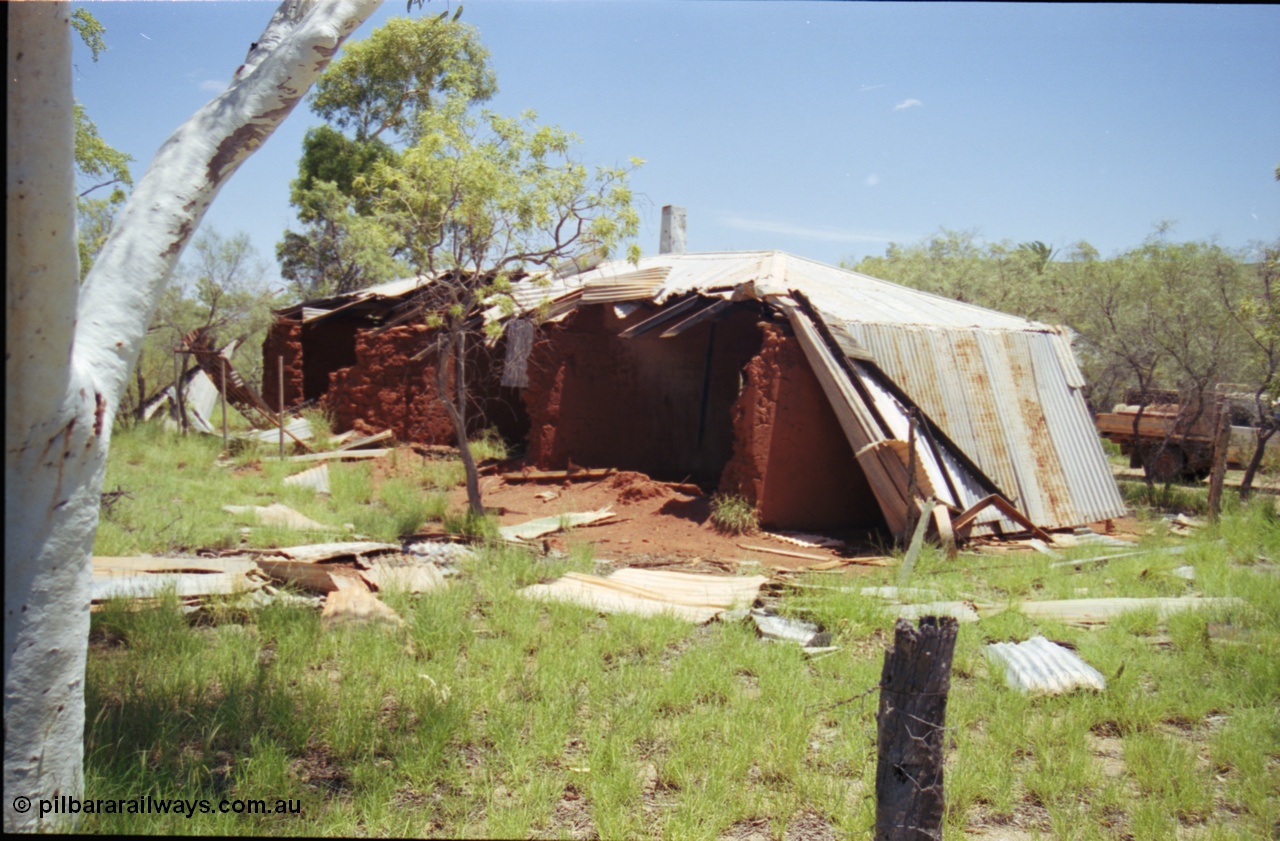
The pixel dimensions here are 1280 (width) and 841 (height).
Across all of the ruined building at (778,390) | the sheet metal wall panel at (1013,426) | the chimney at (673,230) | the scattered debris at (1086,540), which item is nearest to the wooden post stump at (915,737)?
the ruined building at (778,390)

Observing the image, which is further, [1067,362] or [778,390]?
[1067,362]

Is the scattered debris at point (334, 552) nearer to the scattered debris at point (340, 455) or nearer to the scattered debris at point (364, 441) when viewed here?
the scattered debris at point (340, 455)

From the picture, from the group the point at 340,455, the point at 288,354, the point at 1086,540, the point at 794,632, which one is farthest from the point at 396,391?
the point at 794,632

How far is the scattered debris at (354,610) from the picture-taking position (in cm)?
607

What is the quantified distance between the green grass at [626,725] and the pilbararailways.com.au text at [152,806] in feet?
0.17

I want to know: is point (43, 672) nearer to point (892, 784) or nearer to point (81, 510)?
point (81, 510)

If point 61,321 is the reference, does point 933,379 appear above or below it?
below

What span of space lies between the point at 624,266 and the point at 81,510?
1272 centimetres

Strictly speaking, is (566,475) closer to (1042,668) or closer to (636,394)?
(636,394)

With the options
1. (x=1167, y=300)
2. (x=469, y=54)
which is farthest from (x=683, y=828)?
(x=469, y=54)

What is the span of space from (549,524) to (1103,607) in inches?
228

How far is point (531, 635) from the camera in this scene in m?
6.04

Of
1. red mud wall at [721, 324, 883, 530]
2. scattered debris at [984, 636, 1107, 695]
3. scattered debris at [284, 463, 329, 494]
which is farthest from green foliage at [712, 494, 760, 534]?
scattered debris at [284, 463, 329, 494]

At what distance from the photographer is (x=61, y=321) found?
9.74ft
